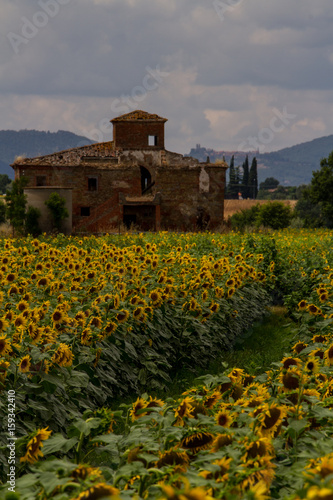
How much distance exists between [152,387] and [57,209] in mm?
15300

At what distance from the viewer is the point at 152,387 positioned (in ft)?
25.1

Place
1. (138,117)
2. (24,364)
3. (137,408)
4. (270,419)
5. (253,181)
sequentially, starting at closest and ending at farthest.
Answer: (270,419) → (137,408) → (24,364) → (138,117) → (253,181)

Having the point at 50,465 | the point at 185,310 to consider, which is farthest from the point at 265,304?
the point at 50,465

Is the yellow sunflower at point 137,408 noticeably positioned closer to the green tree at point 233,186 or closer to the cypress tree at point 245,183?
the cypress tree at point 245,183

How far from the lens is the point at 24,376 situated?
5.18 m

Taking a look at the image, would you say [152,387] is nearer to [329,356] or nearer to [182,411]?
[329,356]

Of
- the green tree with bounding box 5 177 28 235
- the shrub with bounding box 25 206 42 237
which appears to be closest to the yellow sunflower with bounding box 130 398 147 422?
the green tree with bounding box 5 177 28 235

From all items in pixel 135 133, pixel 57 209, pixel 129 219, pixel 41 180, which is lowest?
pixel 129 219

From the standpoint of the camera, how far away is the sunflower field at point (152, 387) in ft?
9.46

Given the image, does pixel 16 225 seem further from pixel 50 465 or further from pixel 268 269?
pixel 50 465

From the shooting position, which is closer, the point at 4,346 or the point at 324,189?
the point at 4,346

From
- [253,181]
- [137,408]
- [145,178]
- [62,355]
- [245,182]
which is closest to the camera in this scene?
[137,408]

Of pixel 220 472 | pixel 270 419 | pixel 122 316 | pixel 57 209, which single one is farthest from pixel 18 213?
pixel 220 472

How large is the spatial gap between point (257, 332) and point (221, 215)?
23.7 metres
